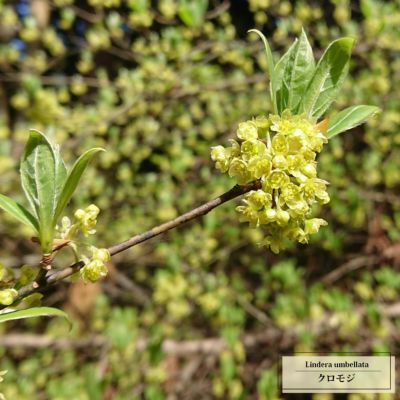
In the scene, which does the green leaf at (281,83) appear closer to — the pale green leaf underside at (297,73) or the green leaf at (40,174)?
the pale green leaf underside at (297,73)

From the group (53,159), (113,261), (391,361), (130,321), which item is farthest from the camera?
(113,261)

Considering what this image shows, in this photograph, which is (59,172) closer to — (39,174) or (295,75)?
(39,174)

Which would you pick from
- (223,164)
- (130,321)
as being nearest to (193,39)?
(130,321)

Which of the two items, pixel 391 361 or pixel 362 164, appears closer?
pixel 391 361

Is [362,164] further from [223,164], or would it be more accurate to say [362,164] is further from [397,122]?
[223,164]

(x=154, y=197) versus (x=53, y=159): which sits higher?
(x=154, y=197)

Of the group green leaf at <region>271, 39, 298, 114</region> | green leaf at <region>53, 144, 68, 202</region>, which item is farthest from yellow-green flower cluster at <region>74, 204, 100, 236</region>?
green leaf at <region>271, 39, 298, 114</region>
